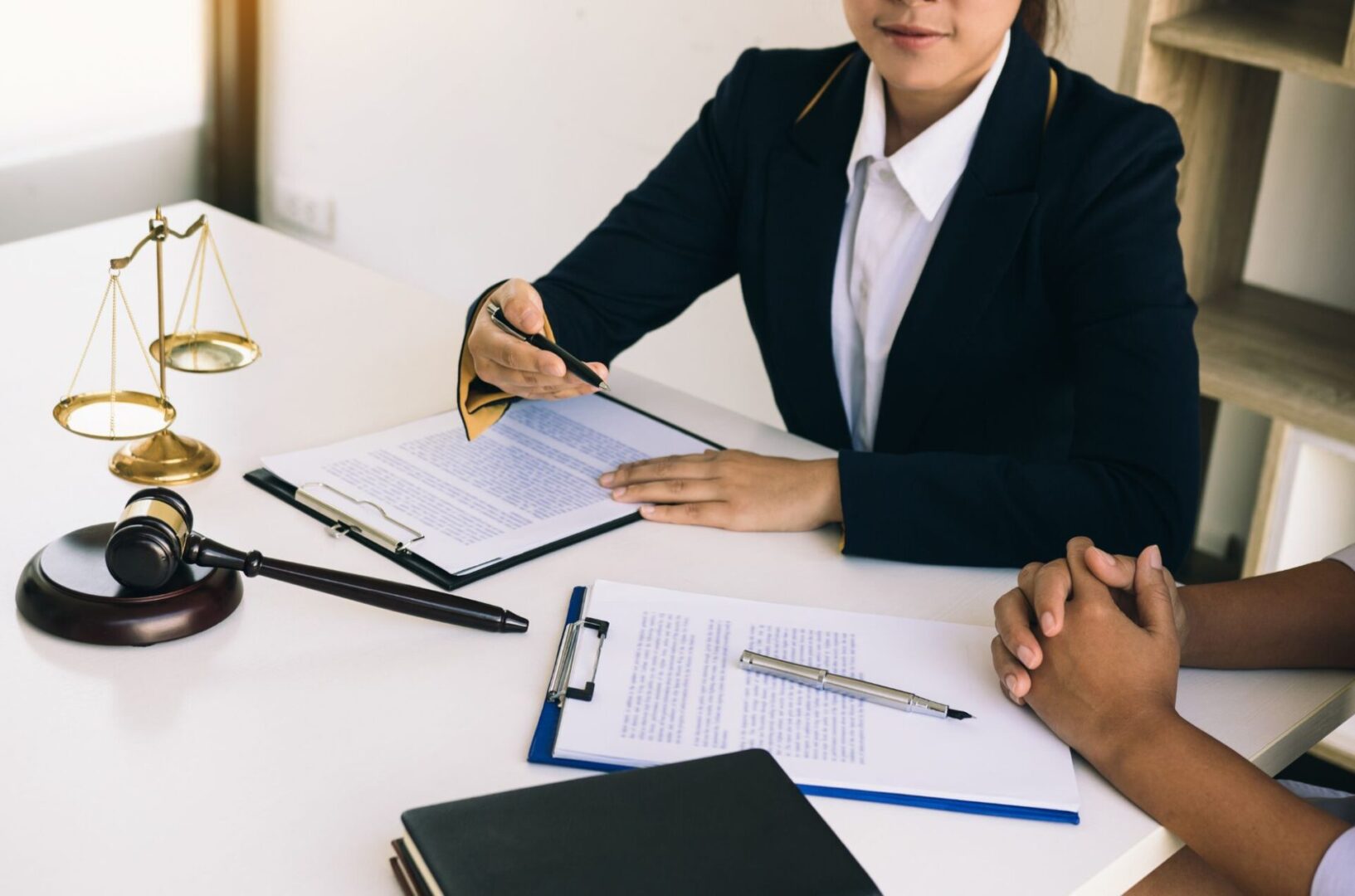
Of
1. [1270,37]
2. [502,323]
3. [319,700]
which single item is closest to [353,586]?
A: [319,700]

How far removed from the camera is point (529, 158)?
333cm

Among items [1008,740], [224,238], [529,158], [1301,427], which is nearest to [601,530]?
[1008,740]

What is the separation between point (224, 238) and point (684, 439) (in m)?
0.78

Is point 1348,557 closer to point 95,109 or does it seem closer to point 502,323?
point 502,323

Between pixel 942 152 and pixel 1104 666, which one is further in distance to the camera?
pixel 942 152

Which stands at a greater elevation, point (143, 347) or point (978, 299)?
point (978, 299)

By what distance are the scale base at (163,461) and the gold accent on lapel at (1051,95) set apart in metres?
0.94

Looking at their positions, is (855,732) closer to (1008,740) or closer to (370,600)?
(1008,740)

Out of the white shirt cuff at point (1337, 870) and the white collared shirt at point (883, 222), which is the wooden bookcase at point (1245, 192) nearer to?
the white collared shirt at point (883, 222)

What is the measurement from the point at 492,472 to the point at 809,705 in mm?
461

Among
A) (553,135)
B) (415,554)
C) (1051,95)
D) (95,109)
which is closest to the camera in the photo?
(415,554)

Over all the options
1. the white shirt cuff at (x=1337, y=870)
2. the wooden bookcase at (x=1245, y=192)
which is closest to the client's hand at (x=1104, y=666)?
the white shirt cuff at (x=1337, y=870)

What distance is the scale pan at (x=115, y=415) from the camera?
123cm

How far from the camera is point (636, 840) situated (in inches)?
32.5
